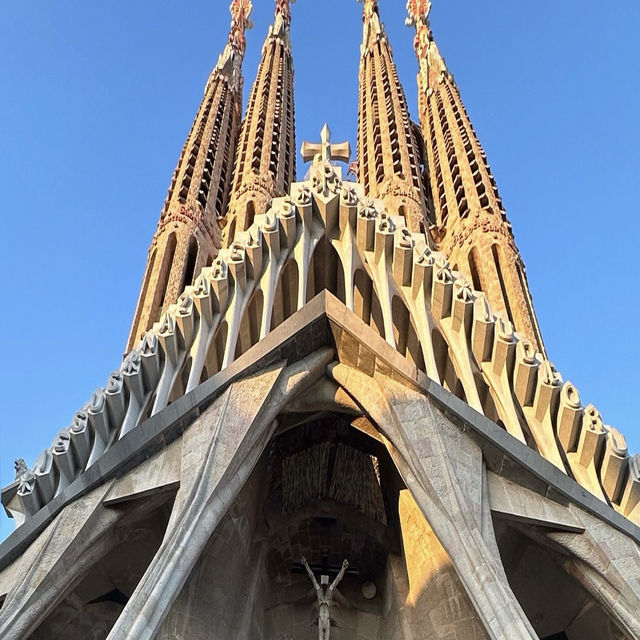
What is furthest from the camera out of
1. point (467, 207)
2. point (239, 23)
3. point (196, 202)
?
point (239, 23)

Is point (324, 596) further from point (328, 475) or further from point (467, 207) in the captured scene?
point (467, 207)

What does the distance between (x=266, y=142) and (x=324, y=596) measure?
541 inches

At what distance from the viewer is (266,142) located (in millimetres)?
21422

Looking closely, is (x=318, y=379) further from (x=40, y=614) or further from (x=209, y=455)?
(x=40, y=614)

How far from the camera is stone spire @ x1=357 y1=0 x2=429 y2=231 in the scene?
19125 mm

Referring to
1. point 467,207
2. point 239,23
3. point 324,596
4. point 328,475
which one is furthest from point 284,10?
point 324,596

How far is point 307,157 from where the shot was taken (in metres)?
17.0

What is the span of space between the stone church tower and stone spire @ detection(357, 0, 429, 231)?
6.84 m

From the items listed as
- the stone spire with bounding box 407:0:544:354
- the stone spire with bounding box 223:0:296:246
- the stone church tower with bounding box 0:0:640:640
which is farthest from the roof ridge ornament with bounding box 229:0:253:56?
the stone church tower with bounding box 0:0:640:640

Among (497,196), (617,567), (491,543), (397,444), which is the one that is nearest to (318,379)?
(397,444)

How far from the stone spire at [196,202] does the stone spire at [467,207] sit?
4816 millimetres

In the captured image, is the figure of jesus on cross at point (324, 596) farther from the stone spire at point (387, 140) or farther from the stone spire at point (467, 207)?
the stone spire at point (387, 140)

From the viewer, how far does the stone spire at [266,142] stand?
18828 millimetres

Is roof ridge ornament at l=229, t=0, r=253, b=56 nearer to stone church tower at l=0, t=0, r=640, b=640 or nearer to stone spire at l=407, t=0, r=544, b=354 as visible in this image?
stone spire at l=407, t=0, r=544, b=354
